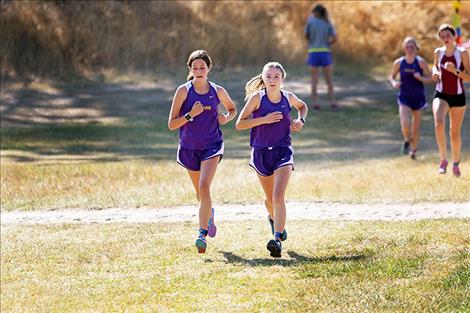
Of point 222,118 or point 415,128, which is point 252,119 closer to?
point 222,118

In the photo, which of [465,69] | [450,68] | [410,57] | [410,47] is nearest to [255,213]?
[450,68]

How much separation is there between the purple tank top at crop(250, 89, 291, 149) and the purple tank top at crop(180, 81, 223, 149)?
1.42 feet

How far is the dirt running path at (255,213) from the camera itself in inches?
494

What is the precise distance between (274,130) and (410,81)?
6854 millimetres

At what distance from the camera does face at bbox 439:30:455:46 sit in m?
13.4

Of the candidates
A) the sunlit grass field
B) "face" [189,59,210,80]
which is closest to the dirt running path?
the sunlit grass field

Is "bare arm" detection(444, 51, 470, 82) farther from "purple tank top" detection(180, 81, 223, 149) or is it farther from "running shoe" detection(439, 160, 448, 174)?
"purple tank top" detection(180, 81, 223, 149)

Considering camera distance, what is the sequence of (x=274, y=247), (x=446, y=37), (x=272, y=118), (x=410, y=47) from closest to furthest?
(x=274, y=247)
(x=272, y=118)
(x=446, y=37)
(x=410, y=47)

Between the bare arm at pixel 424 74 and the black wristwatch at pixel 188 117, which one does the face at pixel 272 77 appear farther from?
the bare arm at pixel 424 74

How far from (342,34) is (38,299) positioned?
19.5m

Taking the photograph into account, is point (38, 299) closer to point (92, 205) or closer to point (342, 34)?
point (92, 205)

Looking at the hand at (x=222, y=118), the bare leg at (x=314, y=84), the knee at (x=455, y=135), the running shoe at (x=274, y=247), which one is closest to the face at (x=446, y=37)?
the knee at (x=455, y=135)

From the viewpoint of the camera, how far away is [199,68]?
10.0 meters

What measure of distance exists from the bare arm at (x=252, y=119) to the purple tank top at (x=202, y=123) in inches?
14.4
